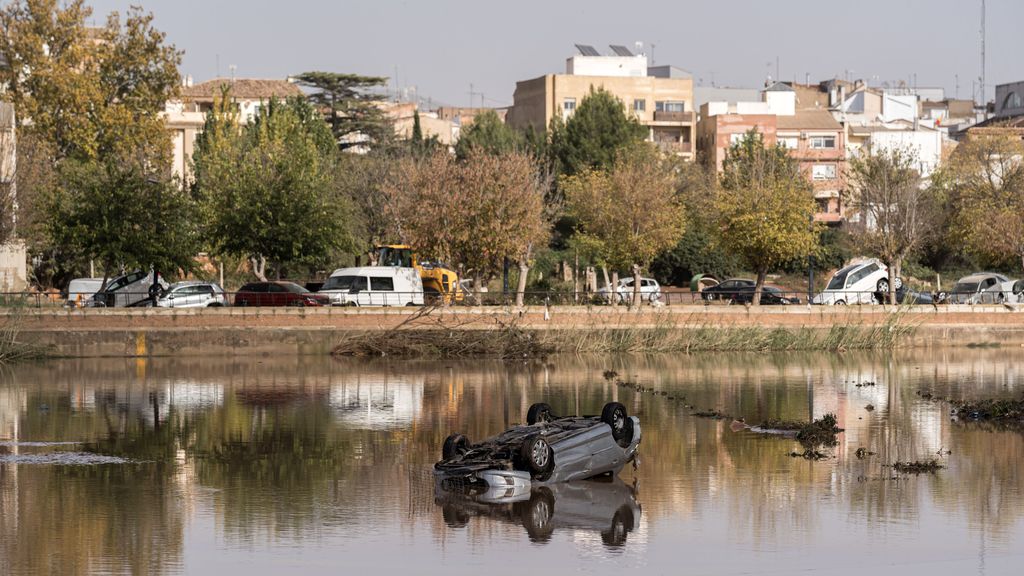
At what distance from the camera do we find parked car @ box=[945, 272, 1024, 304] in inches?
1940

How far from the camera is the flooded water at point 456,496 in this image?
48.8 feet

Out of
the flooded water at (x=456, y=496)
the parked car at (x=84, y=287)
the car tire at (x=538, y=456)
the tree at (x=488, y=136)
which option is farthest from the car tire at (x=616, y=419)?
the tree at (x=488, y=136)

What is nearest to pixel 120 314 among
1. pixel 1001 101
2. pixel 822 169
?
pixel 822 169

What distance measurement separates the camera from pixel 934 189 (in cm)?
7019

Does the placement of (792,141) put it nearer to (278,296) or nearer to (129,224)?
(278,296)

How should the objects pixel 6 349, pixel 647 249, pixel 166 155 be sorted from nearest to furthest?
pixel 6 349 < pixel 647 249 < pixel 166 155

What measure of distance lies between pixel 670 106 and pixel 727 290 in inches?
1815

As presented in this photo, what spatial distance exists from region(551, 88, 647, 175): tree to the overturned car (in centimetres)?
5606

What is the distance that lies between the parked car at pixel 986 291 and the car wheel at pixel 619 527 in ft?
112

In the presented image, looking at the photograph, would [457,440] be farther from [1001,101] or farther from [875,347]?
[1001,101]

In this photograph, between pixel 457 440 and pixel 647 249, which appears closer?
pixel 457 440

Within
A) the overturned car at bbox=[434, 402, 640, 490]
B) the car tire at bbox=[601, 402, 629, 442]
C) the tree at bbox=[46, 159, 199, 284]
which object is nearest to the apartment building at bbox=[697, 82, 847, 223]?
the tree at bbox=[46, 159, 199, 284]

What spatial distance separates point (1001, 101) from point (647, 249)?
247ft

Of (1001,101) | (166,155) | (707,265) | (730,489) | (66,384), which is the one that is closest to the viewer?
(730,489)
